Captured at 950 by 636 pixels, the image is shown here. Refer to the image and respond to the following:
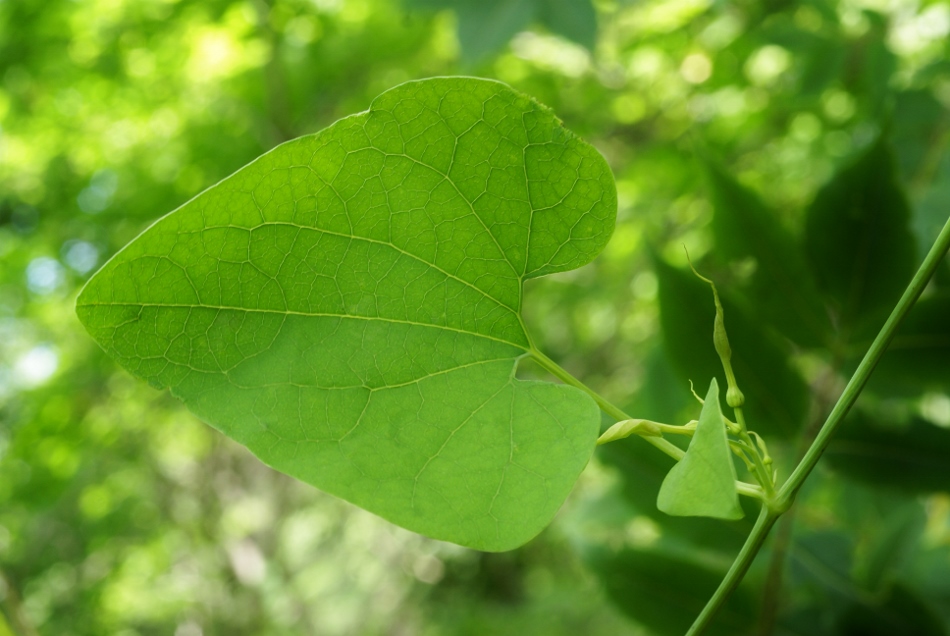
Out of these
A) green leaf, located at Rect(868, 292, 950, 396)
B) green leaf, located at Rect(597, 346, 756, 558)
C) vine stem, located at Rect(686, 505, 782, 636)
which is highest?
vine stem, located at Rect(686, 505, 782, 636)

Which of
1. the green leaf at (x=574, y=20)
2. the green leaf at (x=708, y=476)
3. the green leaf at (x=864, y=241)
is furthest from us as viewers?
the green leaf at (x=574, y=20)

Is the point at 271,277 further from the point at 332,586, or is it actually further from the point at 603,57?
the point at 332,586

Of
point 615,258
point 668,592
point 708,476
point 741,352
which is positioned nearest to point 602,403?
point 708,476

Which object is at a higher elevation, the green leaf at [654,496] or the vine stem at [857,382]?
the vine stem at [857,382]

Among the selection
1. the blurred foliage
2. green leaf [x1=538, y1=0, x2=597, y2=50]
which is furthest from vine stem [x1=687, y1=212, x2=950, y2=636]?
green leaf [x1=538, y1=0, x2=597, y2=50]

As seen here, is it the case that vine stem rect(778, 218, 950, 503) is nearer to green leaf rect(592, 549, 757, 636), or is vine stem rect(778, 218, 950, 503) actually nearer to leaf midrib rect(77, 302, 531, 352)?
leaf midrib rect(77, 302, 531, 352)

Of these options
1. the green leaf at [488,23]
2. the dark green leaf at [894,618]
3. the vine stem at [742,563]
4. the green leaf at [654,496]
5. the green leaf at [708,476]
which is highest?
the green leaf at [708,476]

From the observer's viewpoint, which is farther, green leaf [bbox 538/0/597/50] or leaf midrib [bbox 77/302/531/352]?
green leaf [bbox 538/0/597/50]

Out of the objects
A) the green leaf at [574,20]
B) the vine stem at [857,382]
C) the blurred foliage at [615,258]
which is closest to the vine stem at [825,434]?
the vine stem at [857,382]

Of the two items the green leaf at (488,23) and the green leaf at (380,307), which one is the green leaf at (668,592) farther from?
the green leaf at (488,23)
